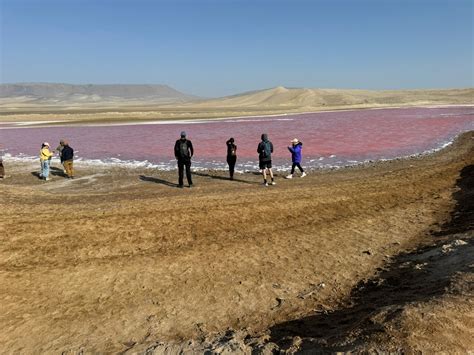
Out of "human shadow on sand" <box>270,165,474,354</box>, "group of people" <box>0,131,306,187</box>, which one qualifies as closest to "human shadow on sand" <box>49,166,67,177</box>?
"group of people" <box>0,131,306,187</box>

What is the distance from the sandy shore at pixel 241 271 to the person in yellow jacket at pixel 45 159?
3633mm

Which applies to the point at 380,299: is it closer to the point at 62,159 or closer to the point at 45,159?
the point at 62,159

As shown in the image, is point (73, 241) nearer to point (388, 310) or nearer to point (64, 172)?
point (388, 310)

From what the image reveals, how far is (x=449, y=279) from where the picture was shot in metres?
5.87

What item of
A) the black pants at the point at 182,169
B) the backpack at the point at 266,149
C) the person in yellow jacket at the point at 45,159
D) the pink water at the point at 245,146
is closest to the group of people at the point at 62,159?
the person in yellow jacket at the point at 45,159

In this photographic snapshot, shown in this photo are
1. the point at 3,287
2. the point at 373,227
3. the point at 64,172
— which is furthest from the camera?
the point at 64,172

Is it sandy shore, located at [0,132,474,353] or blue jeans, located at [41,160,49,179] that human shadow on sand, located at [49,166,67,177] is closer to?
blue jeans, located at [41,160,49,179]

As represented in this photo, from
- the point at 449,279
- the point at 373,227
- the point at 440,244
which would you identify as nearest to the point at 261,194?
the point at 373,227

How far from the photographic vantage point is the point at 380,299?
6.18 meters

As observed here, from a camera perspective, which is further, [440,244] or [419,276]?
[440,244]

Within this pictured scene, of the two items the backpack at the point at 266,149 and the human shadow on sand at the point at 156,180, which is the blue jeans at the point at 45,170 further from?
the backpack at the point at 266,149

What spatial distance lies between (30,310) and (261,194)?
7.31m

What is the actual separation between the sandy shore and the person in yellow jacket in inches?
143

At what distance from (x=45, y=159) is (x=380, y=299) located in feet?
46.8
